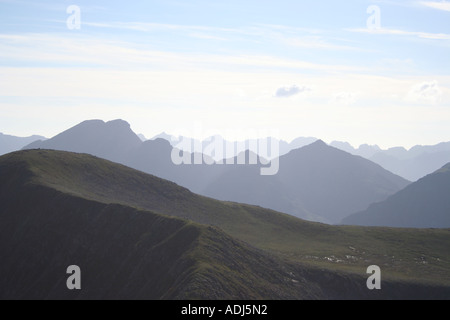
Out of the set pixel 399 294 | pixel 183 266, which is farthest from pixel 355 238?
pixel 183 266

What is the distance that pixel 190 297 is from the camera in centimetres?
5991

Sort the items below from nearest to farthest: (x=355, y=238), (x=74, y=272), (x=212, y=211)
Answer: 1. (x=74, y=272)
2. (x=355, y=238)
3. (x=212, y=211)

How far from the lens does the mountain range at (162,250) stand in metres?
75.8

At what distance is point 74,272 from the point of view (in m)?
89.1

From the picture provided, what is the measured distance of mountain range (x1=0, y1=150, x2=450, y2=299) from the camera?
249 ft

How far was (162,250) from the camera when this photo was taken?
80.2 m
